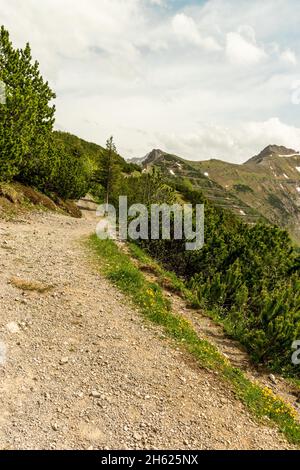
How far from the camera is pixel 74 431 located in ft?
23.1

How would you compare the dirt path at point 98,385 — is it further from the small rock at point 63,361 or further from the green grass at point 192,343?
the green grass at point 192,343

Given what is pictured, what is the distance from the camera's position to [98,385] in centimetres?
859

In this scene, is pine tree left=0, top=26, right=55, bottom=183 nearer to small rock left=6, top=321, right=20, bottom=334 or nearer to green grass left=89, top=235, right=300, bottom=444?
green grass left=89, top=235, right=300, bottom=444

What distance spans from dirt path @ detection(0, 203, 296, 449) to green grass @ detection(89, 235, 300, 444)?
423 mm

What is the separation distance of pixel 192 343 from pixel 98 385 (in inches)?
158

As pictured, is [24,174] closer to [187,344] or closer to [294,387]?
[187,344]

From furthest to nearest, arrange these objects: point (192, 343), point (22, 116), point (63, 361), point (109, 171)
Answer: point (109, 171)
point (22, 116)
point (192, 343)
point (63, 361)

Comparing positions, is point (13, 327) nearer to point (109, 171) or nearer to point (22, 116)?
point (22, 116)

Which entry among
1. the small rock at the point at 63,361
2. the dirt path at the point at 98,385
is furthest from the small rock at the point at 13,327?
the small rock at the point at 63,361

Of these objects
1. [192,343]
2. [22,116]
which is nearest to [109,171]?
[22,116]

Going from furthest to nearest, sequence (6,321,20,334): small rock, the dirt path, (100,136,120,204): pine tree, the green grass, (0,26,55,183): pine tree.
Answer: (100,136,120,204): pine tree, (0,26,55,183): pine tree, (6,321,20,334): small rock, the green grass, the dirt path

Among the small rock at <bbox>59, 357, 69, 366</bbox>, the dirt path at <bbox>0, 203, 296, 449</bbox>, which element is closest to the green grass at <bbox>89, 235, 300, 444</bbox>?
the dirt path at <bbox>0, 203, 296, 449</bbox>

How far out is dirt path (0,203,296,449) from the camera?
283 inches

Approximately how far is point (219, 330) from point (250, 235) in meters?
10.8
